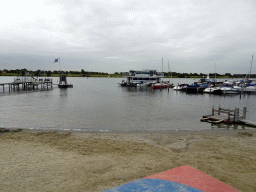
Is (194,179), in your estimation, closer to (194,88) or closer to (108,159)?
(108,159)

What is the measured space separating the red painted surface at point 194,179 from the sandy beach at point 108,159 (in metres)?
0.66

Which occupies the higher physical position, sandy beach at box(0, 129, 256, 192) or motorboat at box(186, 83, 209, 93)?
motorboat at box(186, 83, 209, 93)

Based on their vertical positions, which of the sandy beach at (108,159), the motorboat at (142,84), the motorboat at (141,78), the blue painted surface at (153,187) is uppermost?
the motorboat at (141,78)

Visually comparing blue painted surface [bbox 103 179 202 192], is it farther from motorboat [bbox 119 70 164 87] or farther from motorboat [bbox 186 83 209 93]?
motorboat [bbox 119 70 164 87]

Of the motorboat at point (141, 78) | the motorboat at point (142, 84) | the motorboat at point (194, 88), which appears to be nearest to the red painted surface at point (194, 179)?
the motorboat at point (194, 88)

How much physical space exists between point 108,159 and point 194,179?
452 cm

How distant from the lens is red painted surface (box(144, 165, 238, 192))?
20.7ft

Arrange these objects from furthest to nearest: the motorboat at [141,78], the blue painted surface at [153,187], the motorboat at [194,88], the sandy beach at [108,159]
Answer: the motorboat at [141,78]
the motorboat at [194,88]
the sandy beach at [108,159]
the blue painted surface at [153,187]

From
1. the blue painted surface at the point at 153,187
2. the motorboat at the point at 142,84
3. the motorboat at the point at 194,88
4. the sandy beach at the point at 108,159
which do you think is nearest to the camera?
the blue painted surface at the point at 153,187

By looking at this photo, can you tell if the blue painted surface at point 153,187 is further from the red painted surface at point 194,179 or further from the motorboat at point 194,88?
the motorboat at point 194,88

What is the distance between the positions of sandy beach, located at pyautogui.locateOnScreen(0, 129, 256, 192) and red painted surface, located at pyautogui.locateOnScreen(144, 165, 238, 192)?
66 cm

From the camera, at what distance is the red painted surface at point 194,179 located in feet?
20.7

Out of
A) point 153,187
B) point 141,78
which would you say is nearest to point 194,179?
point 153,187

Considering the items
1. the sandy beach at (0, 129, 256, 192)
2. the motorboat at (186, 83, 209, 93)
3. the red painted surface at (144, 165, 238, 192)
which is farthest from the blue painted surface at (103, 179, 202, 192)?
the motorboat at (186, 83, 209, 93)
